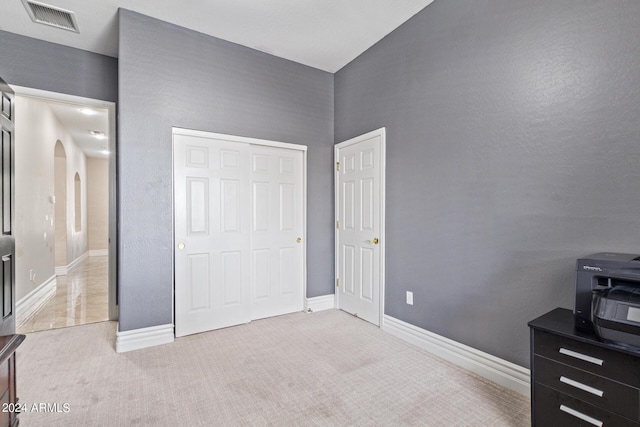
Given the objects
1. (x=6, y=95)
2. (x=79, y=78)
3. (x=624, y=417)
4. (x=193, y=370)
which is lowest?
(x=193, y=370)

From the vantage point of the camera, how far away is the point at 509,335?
88.8 inches

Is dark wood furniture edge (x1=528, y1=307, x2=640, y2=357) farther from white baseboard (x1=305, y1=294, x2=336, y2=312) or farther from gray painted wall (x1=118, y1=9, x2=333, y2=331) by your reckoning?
gray painted wall (x1=118, y1=9, x2=333, y2=331)

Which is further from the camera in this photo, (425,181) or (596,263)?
(425,181)

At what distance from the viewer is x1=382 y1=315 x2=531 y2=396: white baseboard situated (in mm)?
2168

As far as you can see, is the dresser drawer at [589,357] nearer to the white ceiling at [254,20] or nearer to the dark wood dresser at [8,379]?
the dark wood dresser at [8,379]

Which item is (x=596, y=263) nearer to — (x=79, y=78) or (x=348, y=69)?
(x=348, y=69)

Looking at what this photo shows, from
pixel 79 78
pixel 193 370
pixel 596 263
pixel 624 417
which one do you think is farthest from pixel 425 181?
pixel 79 78

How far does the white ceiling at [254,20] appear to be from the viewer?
2.83m

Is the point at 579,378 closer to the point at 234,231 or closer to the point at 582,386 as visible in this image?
the point at 582,386

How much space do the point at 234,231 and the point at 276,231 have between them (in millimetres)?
538

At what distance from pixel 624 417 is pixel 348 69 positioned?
12.7ft

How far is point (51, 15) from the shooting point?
2.88 m

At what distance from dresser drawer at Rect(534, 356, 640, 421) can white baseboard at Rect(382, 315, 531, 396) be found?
555 millimetres

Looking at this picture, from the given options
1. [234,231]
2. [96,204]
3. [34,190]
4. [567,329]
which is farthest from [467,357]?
[96,204]
